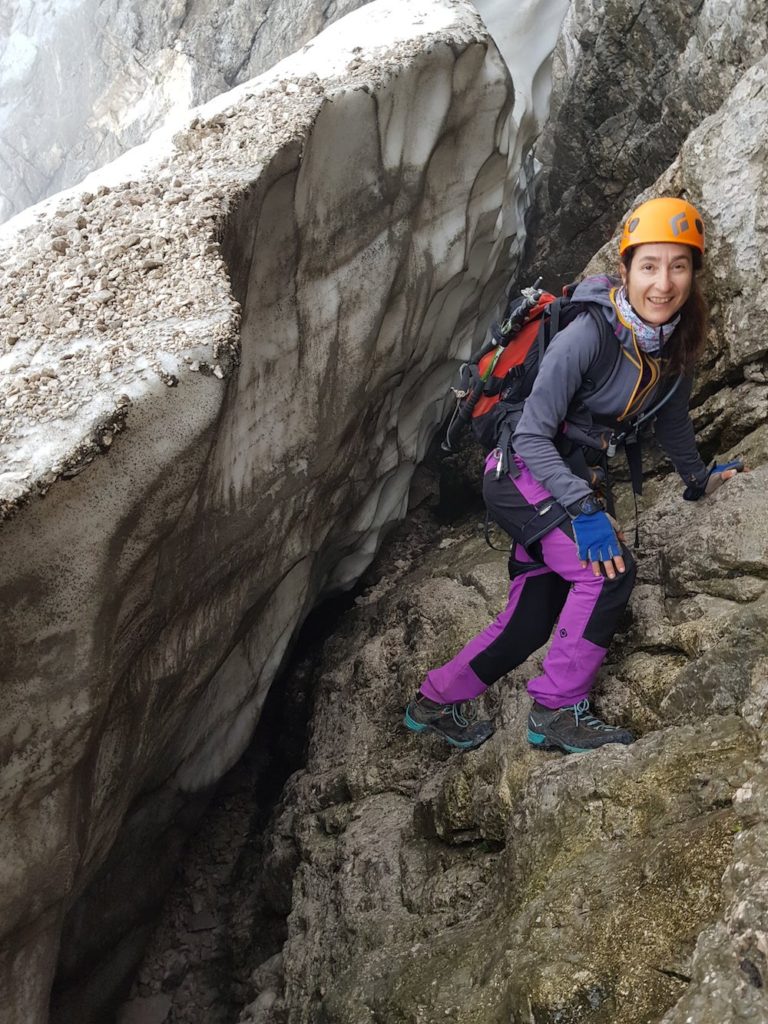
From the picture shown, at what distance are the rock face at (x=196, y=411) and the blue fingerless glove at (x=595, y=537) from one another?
1.49 metres

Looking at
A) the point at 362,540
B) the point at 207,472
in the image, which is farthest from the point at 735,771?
the point at 362,540

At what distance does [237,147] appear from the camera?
397 cm

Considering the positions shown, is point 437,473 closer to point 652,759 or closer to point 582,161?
point 582,161

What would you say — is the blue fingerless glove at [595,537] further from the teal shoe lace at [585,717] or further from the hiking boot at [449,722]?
the hiking boot at [449,722]

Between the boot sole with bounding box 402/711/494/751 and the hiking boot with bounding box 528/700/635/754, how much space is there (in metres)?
0.58

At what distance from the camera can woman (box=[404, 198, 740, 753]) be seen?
3.43 m

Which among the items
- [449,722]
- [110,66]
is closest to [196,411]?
[449,722]

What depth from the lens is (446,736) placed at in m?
4.52

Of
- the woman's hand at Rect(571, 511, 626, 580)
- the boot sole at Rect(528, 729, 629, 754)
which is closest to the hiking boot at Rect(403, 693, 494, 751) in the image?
the boot sole at Rect(528, 729, 629, 754)

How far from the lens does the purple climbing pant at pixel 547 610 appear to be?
362 cm

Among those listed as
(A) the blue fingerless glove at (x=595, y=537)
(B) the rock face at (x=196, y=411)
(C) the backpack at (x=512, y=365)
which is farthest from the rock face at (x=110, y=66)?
(A) the blue fingerless glove at (x=595, y=537)

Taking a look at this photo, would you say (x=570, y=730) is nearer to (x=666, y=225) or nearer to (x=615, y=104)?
(x=666, y=225)

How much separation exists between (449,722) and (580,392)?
74.9 inches

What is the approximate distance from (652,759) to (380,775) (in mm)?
2141
